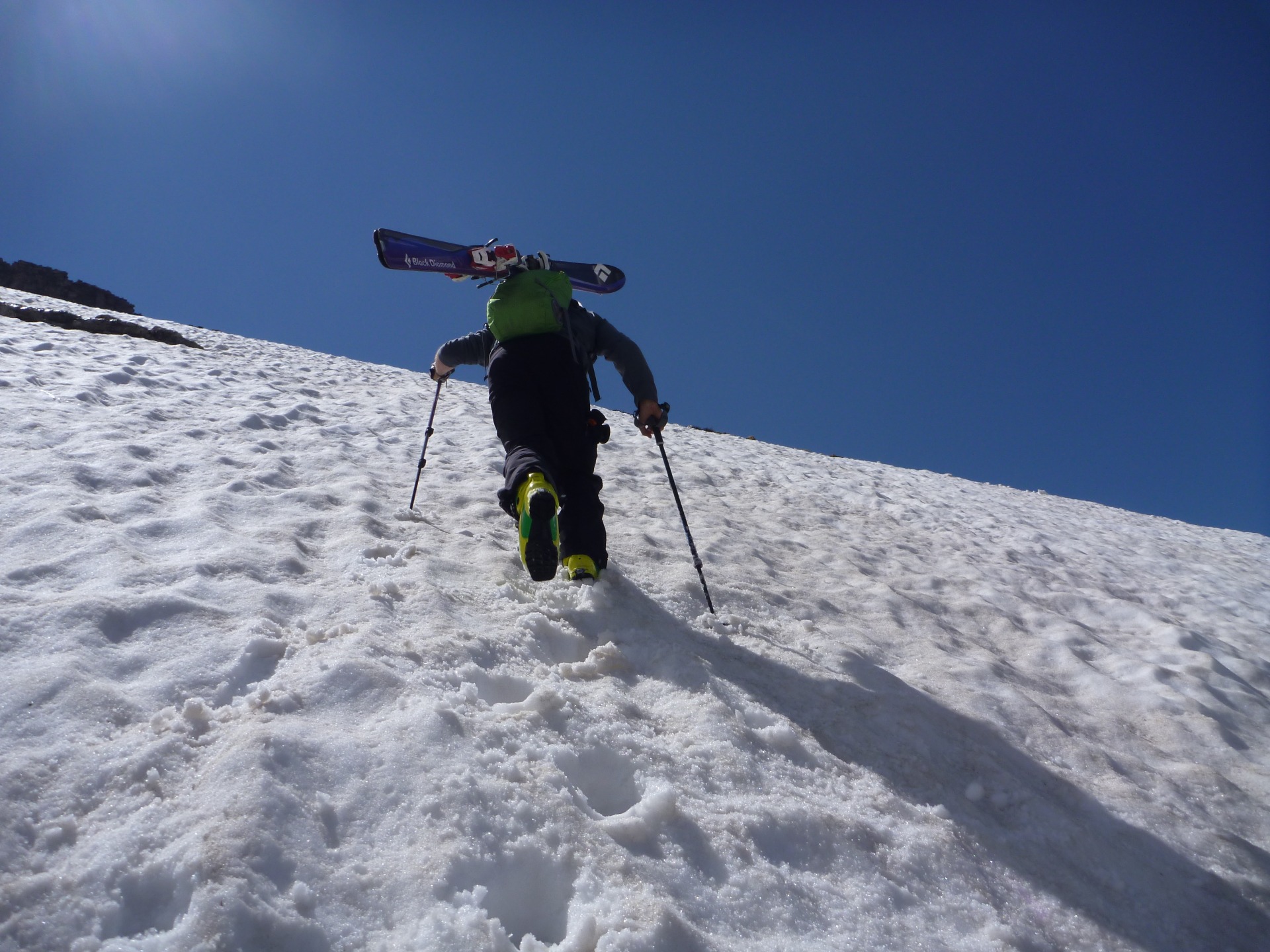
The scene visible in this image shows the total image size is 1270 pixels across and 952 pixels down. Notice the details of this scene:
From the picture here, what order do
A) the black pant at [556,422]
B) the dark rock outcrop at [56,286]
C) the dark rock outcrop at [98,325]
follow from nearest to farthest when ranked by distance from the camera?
1. the black pant at [556,422]
2. the dark rock outcrop at [98,325]
3. the dark rock outcrop at [56,286]

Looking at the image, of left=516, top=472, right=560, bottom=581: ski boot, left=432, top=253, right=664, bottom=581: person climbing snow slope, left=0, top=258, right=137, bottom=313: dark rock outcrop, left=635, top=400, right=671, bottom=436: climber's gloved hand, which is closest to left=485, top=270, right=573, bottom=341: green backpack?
left=432, top=253, right=664, bottom=581: person climbing snow slope

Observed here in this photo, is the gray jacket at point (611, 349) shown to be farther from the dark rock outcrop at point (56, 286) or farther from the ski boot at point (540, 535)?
the dark rock outcrop at point (56, 286)

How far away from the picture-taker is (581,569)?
4.07 metres

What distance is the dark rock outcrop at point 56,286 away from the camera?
24677 mm

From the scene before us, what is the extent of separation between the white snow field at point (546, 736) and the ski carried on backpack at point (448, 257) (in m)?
1.78

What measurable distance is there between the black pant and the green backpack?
7 centimetres

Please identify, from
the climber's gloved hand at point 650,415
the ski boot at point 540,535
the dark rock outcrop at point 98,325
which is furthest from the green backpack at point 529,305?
the dark rock outcrop at point 98,325

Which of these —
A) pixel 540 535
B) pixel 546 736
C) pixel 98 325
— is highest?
pixel 98 325

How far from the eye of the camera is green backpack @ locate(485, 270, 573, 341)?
4.57 meters

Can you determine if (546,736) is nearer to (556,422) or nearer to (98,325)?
(556,422)

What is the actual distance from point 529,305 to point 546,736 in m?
2.84

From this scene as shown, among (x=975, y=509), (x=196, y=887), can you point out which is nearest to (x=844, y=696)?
(x=196, y=887)

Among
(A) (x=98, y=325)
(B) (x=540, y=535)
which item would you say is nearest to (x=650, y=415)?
Answer: (B) (x=540, y=535)

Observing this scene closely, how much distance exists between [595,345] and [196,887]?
3.67 metres
